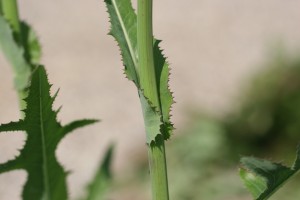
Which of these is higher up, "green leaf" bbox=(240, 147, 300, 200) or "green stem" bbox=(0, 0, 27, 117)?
"green stem" bbox=(0, 0, 27, 117)

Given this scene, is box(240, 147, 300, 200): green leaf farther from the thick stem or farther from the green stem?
the green stem

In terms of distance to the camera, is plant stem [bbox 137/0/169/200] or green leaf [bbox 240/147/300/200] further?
green leaf [bbox 240/147/300/200]

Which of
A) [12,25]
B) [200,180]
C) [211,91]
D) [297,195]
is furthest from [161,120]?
[211,91]

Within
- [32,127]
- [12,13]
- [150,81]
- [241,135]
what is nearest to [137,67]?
[150,81]

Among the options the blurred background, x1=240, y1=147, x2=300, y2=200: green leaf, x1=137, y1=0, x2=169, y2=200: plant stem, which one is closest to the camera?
x1=137, y1=0, x2=169, y2=200: plant stem

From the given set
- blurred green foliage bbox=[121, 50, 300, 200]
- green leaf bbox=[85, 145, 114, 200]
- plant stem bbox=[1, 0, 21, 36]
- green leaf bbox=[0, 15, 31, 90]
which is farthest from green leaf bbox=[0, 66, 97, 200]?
blurred green foliage bbox=[121, 50, 300, 200]

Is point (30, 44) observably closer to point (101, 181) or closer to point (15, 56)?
point (15, 56)
